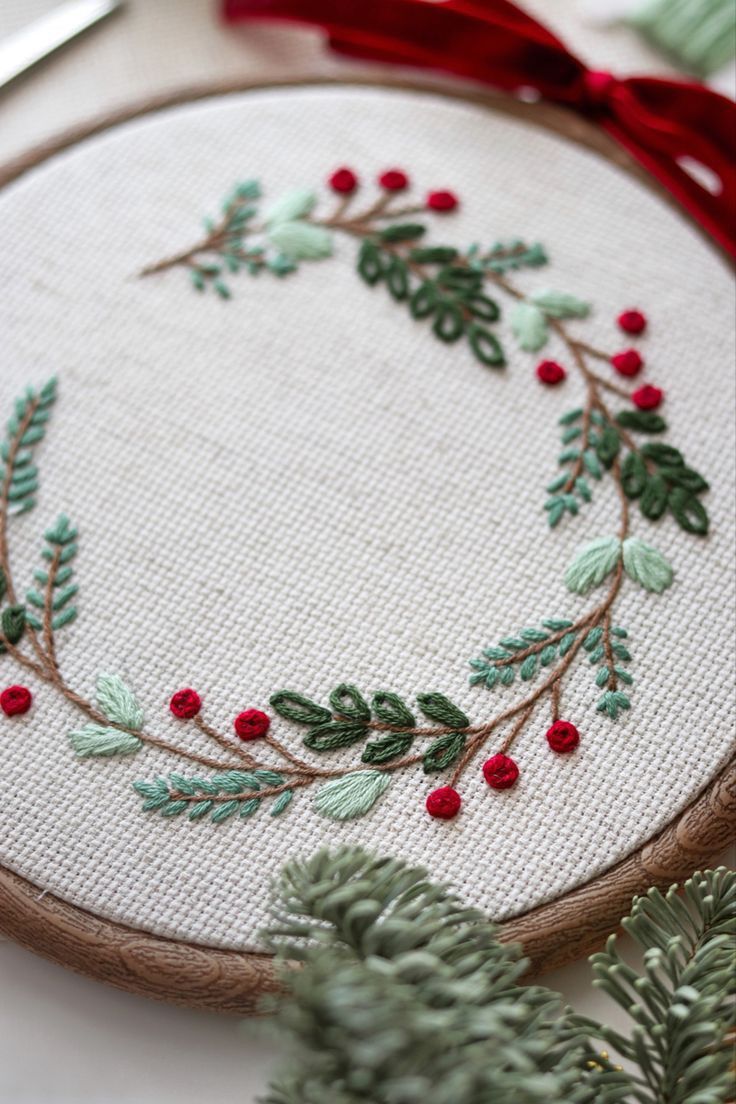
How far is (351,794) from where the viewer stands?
705 millimetres

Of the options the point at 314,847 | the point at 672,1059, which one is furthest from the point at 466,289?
the point at 672,1059

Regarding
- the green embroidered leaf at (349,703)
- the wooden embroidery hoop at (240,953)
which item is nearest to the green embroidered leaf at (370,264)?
the green embroidered leaf at (349,703)

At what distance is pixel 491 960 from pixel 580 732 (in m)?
0.20

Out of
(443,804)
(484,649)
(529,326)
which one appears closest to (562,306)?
(529,326)

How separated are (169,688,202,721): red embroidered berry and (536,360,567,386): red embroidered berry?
1.13 feet

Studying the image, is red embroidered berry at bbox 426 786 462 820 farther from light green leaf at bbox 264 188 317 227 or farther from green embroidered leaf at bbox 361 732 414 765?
light green leaf at bbox 264 188 317 227

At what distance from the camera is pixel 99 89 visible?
104cm

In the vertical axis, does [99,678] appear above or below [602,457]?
below

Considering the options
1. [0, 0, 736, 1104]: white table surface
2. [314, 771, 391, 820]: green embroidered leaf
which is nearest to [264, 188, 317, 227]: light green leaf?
[314, 771, 391, 820]: green embroidered leaf

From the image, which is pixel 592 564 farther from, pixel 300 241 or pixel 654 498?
pixel 300 241

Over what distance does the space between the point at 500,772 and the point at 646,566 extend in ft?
0.58

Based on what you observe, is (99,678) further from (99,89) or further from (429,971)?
(99,89)

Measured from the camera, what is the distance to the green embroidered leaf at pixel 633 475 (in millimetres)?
783

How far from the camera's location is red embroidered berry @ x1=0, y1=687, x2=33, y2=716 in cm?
73
